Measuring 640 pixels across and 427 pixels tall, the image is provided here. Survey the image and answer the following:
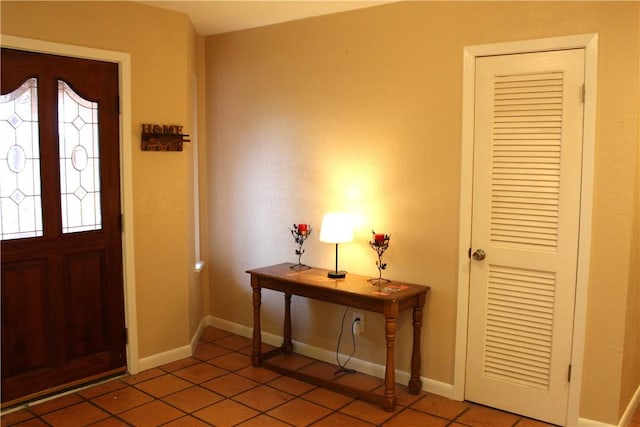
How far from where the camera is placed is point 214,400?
3410 mm

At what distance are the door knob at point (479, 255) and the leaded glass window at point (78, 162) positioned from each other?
2389 millimetres

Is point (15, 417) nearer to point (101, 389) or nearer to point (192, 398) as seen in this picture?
point (101, 389)

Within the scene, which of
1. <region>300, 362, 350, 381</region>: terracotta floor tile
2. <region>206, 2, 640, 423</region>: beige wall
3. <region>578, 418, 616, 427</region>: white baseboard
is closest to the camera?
<region>206, 2, 640, 423</region>: beige wall

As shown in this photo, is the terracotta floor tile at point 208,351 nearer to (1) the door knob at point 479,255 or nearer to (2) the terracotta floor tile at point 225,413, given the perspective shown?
(2) the terracotta floor tile at point 225,413

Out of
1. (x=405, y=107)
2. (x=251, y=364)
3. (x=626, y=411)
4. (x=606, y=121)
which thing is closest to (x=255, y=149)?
(x=405, y=107)

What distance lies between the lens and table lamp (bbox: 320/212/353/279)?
3574 millimetres

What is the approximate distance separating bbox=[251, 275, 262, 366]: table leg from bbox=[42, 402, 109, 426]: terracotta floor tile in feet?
3.56

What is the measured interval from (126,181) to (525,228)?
8.30 feet

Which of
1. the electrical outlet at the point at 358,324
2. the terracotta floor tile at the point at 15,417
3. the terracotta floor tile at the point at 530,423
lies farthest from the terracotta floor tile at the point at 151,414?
the terracotta floor tile at the point at 530,423

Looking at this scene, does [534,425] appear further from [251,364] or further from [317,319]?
[251,364]

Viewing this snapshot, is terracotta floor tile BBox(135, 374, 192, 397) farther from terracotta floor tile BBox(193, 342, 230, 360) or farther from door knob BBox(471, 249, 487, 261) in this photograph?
door knob BBox(471, 249, 487, 261)

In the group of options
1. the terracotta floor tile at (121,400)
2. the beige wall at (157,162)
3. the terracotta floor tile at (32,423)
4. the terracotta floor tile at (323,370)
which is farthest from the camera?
the terracotta floor tile at (323,370)

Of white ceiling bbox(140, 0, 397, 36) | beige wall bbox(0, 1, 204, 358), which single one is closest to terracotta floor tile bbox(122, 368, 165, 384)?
beige wall bbox(0, 1, 204, 358)

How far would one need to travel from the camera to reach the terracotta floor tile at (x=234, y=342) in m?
4.34
